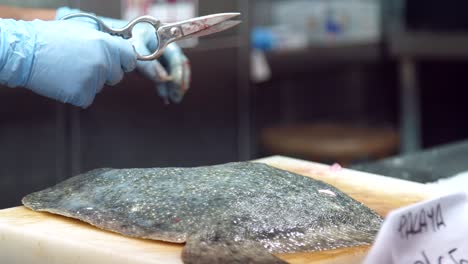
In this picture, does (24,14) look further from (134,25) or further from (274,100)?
(274,100)

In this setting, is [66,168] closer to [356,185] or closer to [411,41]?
[356,185]

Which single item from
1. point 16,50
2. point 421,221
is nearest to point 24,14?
point 16,50

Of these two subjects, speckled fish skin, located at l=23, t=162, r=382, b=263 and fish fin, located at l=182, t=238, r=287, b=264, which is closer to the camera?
fish fin, located at l=182, t=238, r=287, b=264

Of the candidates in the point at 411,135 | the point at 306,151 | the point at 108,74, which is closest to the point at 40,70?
the point at 108,74

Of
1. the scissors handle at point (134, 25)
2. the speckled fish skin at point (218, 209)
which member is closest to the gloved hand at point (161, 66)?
the scissors handle at point (134, 25)

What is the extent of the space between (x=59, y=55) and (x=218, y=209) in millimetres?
406

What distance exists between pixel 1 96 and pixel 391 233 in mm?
1700

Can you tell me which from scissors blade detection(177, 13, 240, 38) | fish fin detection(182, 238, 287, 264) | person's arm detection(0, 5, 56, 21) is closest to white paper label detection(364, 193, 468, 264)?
fish fin detection(182, 238, 287, 264)

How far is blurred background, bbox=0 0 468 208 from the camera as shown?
260 centimetres

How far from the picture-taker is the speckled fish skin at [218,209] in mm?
1158

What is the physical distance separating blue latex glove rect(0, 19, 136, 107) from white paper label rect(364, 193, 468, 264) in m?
0.62

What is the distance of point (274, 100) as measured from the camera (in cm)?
446

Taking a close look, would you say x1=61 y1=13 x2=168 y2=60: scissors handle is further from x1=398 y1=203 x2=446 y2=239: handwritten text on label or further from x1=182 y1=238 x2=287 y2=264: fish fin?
x1=398 y1=203 x2=446 y2=239: handwritten text on label

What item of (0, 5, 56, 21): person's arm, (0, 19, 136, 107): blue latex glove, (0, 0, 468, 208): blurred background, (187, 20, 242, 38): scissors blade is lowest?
(0, 0, 468, 208): blurred background
